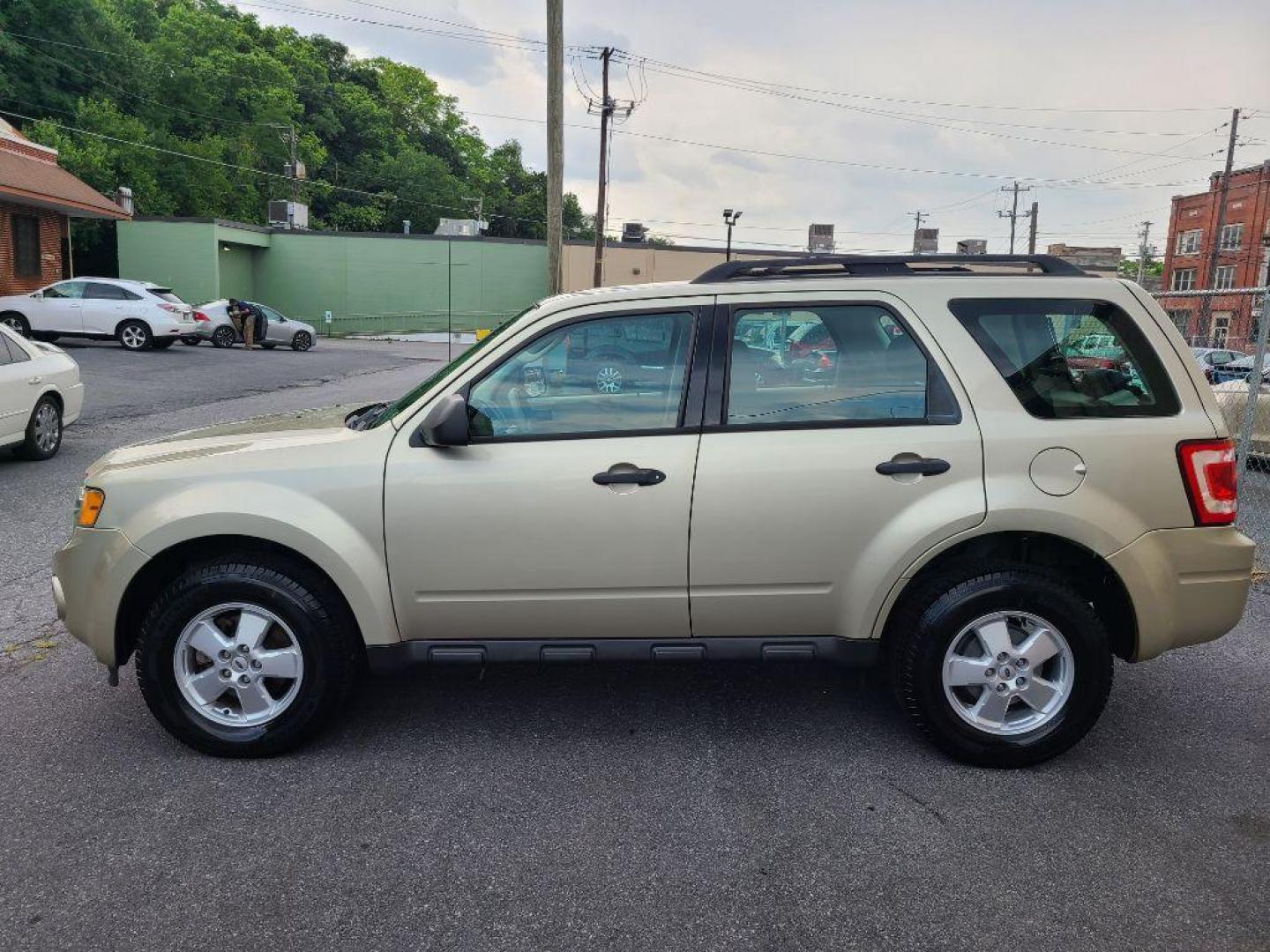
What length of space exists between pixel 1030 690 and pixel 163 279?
46752 mm

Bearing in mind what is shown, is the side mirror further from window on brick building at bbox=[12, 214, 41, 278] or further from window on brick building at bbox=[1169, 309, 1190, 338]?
window on brick building at bbox=[12, 214, 41, 278]

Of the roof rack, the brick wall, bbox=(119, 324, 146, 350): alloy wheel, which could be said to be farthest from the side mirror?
the brick wall

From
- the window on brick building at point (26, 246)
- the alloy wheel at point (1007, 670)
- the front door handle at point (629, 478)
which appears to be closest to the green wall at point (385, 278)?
the window on brick building at point (26, 246)

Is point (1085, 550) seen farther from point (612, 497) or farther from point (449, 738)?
point (449, 738)

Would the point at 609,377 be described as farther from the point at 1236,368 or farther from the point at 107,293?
the point at 107,293

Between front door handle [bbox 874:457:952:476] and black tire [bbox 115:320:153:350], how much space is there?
24.7 meters

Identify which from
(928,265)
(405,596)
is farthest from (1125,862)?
(405,596)

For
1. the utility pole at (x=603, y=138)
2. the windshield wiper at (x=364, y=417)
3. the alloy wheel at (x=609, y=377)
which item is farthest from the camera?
the utility pole at (x=603, y=138)

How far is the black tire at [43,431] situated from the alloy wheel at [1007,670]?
9.17m

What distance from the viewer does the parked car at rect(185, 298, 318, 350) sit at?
93.8 feet

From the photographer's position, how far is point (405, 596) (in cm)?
365

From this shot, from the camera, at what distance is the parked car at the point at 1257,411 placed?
30.4 ft

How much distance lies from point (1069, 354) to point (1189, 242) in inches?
2839

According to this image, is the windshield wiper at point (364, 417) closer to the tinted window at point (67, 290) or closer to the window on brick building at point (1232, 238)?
the tinted window at point (67, 290)
